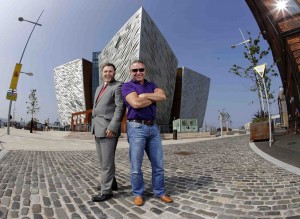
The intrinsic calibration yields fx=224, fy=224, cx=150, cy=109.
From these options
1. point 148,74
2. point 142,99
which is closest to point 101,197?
point 142,99

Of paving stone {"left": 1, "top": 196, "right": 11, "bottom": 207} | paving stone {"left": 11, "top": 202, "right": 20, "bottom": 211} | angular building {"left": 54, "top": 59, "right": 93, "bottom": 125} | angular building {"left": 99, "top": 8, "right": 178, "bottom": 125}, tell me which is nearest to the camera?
paving stone {"left": 11, "top": 202, "right": 20, "bottom": 211}

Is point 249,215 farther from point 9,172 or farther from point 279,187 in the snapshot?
point 9,172

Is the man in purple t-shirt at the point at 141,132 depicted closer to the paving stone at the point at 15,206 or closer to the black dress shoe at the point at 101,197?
the black dress shoe at the point at 101,197

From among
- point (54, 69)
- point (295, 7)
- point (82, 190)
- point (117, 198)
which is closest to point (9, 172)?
point (82, 190)

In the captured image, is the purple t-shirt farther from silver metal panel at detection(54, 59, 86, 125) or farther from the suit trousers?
silver metal panel at detection(54, 59, 86, 125)

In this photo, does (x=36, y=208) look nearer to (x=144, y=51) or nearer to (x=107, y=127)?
(x=107, y=127)

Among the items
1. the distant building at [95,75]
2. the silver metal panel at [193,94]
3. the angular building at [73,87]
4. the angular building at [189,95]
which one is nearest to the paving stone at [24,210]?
the angular building at [189,95]

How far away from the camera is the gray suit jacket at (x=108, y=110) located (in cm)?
312

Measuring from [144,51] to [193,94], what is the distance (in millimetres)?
27094

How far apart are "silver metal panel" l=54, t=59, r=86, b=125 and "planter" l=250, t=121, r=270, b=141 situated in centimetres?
4780

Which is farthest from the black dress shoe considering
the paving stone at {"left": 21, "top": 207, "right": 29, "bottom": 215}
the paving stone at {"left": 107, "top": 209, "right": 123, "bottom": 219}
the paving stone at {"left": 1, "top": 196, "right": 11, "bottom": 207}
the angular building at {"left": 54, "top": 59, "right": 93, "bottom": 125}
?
the angular building at {"left": 54, "top": 59, "right": 93, "bottom": 125}

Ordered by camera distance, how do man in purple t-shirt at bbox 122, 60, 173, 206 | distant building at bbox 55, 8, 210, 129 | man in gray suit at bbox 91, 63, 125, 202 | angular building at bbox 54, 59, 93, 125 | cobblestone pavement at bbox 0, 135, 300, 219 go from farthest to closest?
angular building at bbox 54, 59, 93, 125 → distant building at bbox 55, 8, 210, 129 → man in gray suit at bbox 91, 63, 125, 202 → man in purple t-shirt at bbox 122, 60, 173, 206 → cobblestone pavement at bbox 0, 135, 300, 219

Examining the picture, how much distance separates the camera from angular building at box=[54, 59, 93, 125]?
55263mm

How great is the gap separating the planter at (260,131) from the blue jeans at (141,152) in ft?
29.8
